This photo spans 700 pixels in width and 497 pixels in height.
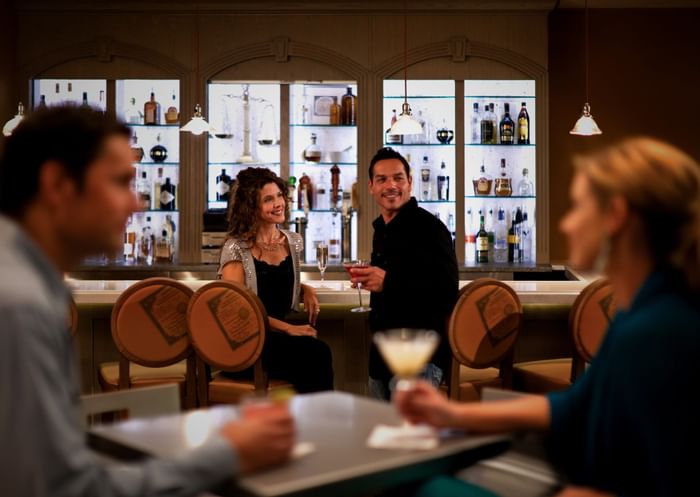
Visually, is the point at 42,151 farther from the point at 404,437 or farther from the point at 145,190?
the point at 145,190

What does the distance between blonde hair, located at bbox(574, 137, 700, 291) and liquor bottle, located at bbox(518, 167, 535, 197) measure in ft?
18.4

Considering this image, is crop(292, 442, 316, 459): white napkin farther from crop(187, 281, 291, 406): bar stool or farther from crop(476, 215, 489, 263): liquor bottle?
crop(476, 215, 489, 263): liquor bottle

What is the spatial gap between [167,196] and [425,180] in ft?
6.68

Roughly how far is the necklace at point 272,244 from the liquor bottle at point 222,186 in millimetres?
2786

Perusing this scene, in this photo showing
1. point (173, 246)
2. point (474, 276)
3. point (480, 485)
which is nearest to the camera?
point (480, 485)

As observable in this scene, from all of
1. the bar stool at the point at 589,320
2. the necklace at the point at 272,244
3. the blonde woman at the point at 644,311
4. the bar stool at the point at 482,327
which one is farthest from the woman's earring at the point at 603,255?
the necklace at the point at 272,244

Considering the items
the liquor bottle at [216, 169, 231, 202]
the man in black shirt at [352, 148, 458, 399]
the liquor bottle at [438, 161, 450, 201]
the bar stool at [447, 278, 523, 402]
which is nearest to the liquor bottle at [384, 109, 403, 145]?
the liquor bottle at [438, 161, 450, 201]

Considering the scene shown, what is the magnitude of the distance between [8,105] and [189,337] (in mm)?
4227

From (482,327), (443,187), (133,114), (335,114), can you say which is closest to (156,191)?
(133,114)

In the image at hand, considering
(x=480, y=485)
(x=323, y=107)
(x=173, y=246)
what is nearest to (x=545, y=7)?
(x=323, y=107)

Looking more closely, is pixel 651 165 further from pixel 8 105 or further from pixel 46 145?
pixel 8 105

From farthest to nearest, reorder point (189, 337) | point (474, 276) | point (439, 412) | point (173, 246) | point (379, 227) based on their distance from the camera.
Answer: point (173, 246)
point (474, 276)
point (379, 227)
point (189, 337)
point (439, 412)

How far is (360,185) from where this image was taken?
7.04 meters

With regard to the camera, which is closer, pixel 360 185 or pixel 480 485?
pixel 480 485
